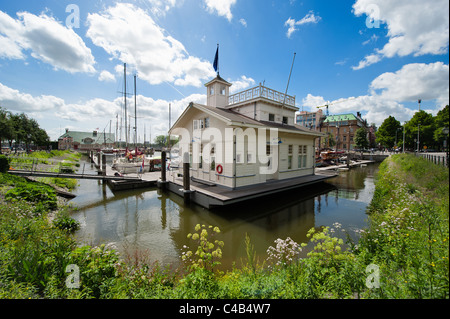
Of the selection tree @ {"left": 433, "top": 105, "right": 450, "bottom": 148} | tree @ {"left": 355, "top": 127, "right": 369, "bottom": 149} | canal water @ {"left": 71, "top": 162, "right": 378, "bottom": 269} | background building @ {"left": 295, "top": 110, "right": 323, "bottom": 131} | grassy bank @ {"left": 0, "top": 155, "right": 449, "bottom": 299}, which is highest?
background building @ {"left": 295, "top": 110, "right": 323, "bottom": 131}

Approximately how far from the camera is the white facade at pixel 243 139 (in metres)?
11.2

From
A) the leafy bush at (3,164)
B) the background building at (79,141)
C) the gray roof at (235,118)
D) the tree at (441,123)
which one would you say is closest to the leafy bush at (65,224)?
the leafy bush at (3,164)

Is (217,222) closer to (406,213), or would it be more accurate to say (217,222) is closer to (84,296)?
(84,296)

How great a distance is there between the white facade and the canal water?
2.12m

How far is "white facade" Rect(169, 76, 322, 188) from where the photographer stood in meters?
11.2

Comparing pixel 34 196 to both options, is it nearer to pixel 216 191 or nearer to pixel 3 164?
pixel 3 164

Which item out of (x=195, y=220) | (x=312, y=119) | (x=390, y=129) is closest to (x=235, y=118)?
(x=195, y=220)

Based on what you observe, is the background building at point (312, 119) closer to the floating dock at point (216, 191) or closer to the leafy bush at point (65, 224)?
the floating dock at point (216, 191)

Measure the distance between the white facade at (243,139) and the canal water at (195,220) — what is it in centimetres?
212

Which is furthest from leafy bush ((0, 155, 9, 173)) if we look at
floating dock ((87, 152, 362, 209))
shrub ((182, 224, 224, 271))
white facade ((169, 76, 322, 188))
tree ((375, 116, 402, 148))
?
tree ((375, 116, 402, 148))

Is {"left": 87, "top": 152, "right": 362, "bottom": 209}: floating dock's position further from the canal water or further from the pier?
the canal water

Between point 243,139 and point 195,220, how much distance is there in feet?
18.0

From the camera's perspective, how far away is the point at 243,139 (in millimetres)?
11281

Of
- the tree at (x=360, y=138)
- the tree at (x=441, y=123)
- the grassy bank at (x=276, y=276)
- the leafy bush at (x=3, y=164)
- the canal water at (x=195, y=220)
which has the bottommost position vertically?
the canal water at (x=195, y=220)
